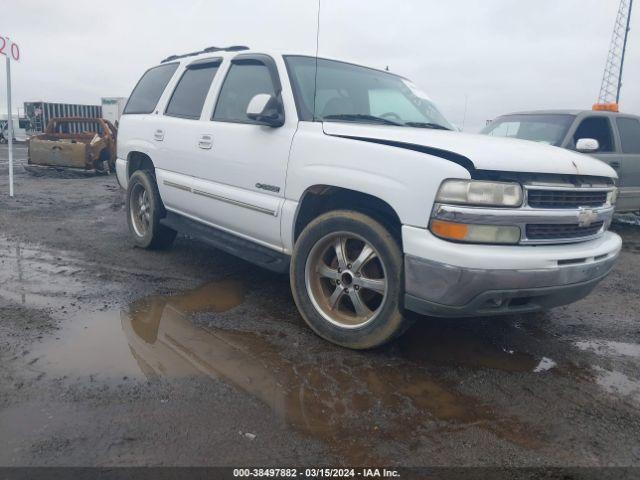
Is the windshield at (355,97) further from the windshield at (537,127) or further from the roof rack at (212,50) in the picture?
the windshield at (537,127)

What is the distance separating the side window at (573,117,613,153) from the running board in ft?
17.3

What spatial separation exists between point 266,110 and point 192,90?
1.66 m

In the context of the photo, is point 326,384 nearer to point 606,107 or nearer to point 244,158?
point 244,158

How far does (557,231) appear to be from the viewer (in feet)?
9.87

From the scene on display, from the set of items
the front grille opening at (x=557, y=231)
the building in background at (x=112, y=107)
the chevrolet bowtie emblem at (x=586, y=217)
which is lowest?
the front grille opening at (x=557, y=231)

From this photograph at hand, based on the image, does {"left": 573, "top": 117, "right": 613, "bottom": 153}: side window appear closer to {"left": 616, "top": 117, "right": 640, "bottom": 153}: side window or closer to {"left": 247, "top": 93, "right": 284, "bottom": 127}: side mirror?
{"left": 616, "top": 117, "right": 640, "bottom": 153}: side window

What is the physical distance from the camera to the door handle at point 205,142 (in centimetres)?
434

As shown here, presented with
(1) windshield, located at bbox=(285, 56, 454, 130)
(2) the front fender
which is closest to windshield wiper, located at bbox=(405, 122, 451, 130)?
(1) windshield, located at bbox=(285, 56, 454, 130)

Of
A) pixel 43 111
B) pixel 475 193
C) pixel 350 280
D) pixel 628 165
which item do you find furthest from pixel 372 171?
pixel 43 111

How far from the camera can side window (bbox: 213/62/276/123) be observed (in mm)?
4098

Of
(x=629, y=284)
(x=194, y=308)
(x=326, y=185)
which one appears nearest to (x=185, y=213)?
(x=194, y=308)

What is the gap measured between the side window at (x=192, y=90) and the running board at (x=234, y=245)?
1018mm

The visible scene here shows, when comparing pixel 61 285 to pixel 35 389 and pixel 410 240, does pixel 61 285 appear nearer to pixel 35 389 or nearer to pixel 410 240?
pixel 35 389

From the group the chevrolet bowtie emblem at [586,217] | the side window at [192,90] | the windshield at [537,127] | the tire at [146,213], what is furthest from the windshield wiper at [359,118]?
the windshield at [537,127]
